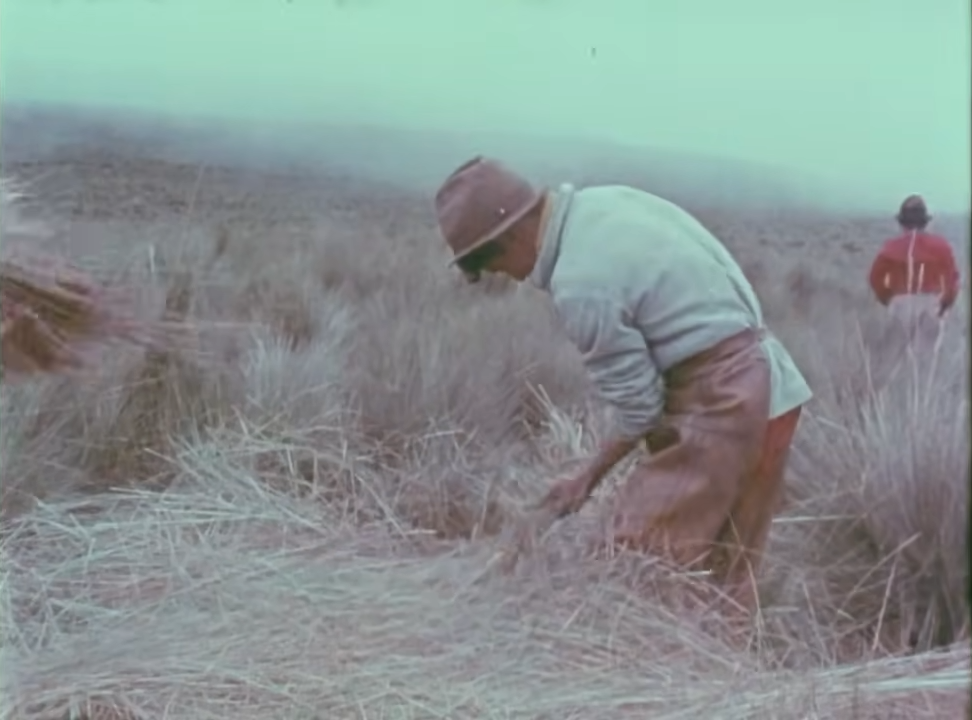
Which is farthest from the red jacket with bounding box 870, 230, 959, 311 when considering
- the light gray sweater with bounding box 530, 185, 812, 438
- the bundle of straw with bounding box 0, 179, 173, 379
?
the bundle of straw with bounding box 0, 179, 173, 379

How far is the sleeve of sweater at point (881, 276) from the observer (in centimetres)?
217

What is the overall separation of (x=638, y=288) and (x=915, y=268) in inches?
13.9

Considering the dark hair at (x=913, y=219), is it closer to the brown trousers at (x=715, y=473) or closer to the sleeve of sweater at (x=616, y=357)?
the brown trousers at (x=715, y=473)

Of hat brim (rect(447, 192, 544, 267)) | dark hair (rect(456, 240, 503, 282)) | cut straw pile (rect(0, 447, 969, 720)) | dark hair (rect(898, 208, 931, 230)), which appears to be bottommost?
cut straw pile (rect(0, 447, 969, 720))

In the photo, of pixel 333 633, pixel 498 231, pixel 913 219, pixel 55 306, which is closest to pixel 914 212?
pixel 913 219

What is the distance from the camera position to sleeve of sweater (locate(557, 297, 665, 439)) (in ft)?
7.13

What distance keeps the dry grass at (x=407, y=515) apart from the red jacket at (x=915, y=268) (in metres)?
0.03

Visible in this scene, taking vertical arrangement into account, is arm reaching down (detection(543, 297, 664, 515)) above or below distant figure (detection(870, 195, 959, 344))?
below

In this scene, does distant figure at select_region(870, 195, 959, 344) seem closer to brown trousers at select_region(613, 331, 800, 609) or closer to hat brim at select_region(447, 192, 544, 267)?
brown trousers at select_region(613, 331, 800, 609)

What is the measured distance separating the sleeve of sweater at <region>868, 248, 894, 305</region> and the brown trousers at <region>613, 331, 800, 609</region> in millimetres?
165

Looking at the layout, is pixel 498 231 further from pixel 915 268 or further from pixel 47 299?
pixel 47 299

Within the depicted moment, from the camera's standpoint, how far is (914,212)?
214 centimetres

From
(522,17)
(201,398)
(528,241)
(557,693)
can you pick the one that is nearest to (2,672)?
(201,398)

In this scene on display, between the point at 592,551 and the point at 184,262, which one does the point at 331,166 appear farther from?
the point at 592,551
